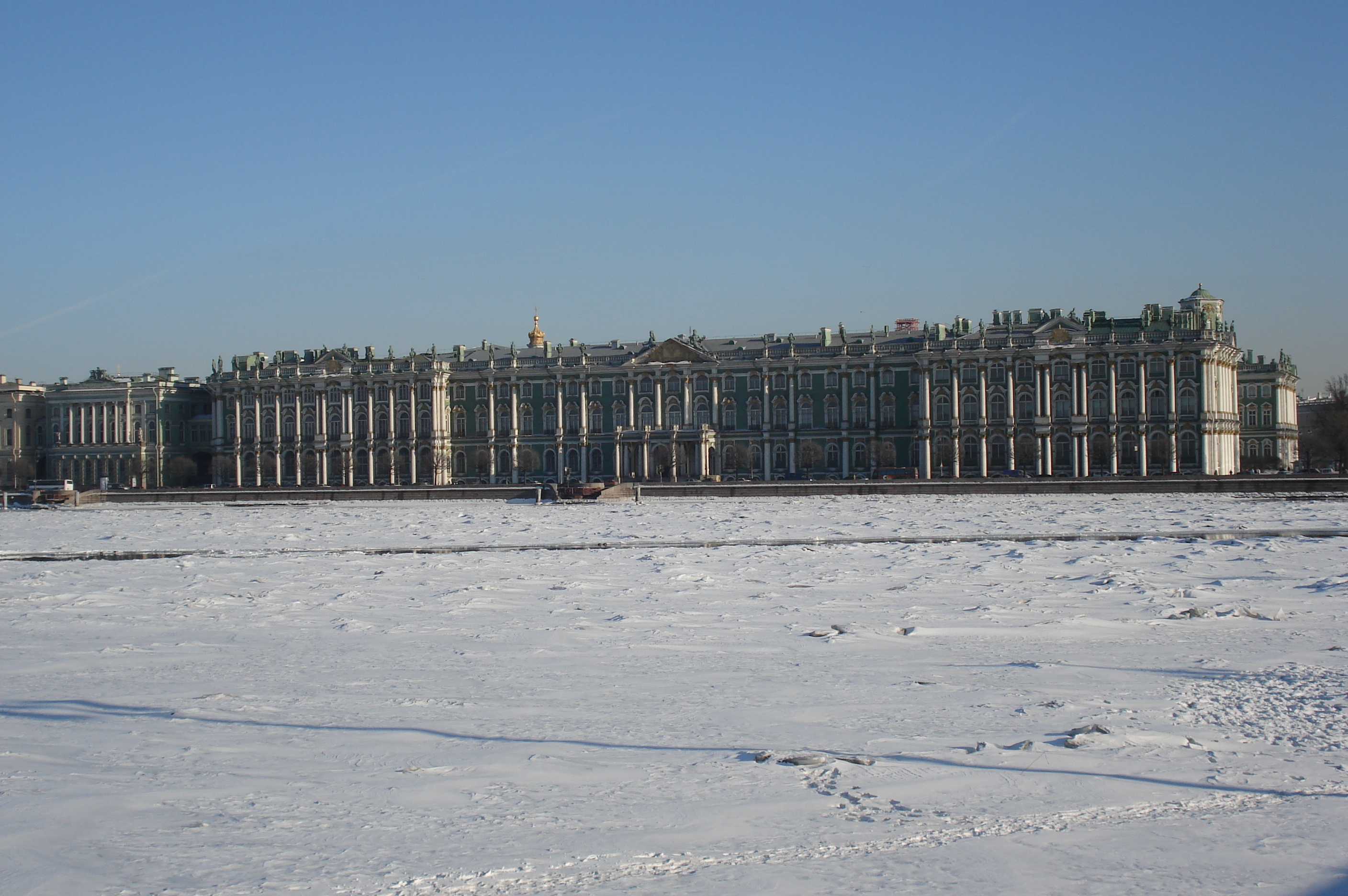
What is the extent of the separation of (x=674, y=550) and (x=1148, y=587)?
400 inches

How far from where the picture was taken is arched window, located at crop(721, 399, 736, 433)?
3034 inches

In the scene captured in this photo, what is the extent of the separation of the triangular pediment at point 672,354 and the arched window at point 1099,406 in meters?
22.9

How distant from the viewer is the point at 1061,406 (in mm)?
70562

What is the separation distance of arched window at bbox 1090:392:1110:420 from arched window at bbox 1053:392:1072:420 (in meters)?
1.31

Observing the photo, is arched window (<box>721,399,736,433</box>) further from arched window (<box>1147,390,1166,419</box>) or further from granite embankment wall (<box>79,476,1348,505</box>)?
arched window (<box>1147,390,1166,419</box>)

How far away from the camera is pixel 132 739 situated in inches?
361

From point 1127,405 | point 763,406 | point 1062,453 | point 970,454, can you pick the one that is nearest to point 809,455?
point 763,406

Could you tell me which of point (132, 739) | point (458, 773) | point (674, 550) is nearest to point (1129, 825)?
point (458, 773)

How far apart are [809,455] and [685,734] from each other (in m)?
65.5

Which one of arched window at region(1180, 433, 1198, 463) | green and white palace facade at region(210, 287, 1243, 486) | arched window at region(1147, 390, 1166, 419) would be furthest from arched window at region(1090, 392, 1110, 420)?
arched window at region(1180, 433, 1198, 463)

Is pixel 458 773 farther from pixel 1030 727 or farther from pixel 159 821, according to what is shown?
pixel 1030 727

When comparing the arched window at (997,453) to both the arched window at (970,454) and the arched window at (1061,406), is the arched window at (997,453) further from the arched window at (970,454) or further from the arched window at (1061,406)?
the arched window at (1061,406)

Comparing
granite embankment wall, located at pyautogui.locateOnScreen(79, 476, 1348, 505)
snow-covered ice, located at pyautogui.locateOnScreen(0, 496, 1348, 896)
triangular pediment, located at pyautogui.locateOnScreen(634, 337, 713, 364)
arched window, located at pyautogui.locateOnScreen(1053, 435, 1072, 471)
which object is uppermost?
triangular pediment, located at pyautogui.locateOnScreen(634, 337, 713, 364)

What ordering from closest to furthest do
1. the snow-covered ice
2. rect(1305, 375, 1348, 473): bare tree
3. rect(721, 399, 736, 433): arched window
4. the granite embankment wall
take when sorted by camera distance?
the snow-covered ice → the granite embankment wall → rect(1305, 375, 1348, 473): bare tree → rect(721, 399, 736, 433): arched window
